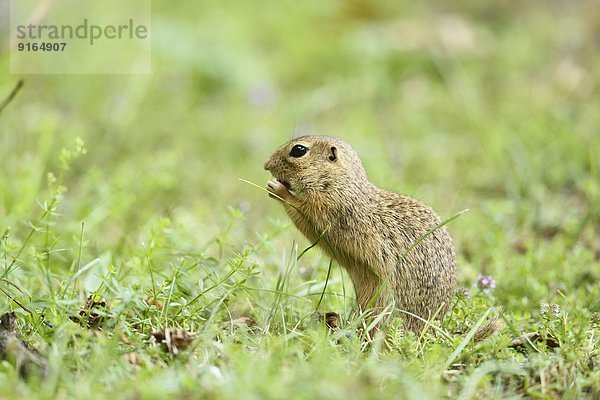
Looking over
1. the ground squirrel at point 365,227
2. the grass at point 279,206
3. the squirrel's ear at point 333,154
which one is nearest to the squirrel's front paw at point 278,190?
the ground squirrel at point 365,227

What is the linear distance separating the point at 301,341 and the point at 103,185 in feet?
7.05

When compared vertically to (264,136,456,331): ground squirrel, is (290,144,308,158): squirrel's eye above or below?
above

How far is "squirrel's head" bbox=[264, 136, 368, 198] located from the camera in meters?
3.63

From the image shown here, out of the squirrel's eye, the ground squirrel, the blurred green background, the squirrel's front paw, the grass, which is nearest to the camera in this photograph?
the grass

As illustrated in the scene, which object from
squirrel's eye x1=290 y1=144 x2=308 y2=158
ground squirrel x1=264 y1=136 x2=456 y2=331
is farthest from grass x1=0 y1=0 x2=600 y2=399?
squirrel's eye x1=290 y1=144 x2=308 y2=158

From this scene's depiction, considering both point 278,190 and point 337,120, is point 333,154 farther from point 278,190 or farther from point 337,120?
point 337,120

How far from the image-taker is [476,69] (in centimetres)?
857

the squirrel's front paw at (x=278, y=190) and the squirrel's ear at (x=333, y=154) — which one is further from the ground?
the squirrel's ear at (x=333, y=154)

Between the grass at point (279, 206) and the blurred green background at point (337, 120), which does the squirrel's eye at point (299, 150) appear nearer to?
the grass at point (279, 206)

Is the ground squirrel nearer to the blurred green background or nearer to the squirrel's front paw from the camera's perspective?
the squirrel's front paw

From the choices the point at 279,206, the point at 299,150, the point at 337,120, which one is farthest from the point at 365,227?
the point at 337,120

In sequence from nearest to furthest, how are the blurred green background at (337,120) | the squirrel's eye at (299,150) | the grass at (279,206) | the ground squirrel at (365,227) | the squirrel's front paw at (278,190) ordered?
the grass at (279,206), the ground squirrel at (365,227), the squirrel's front paw at (278,190), the squirrel's eye at (299,150), the blurred green background at (337,120)

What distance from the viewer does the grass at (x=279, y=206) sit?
9.05 feet

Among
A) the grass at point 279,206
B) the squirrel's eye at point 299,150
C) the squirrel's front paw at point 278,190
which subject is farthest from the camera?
the squirrel's eye at point 299,150
